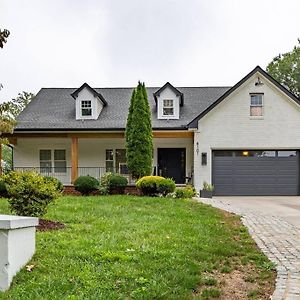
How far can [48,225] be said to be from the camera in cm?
777

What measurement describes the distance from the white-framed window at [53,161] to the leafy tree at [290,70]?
76.4 ft

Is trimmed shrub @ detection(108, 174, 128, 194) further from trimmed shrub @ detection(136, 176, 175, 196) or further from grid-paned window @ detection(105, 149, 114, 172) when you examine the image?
grid-paned window @ detection(105, 149, 114, 172)

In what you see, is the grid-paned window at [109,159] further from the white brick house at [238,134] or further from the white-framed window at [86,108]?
the white-framed window at [86,108]

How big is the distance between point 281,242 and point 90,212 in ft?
15.9

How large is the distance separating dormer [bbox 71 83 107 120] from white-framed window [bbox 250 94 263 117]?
8083 millimetres

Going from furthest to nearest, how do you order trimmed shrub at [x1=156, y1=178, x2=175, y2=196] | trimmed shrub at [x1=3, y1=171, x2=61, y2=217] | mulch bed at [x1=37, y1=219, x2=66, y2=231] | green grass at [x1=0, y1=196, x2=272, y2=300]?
trimmed shrub at [x1=156, y1=178, x2=175, y2=196], trimmed shrub at [x1=3, y1=171, x2=61, y2=217], mulch bed at [x1=37, y1=219, x2=66, y2=231], green grass at [x1=0, y1=196, x2=272, y2=300]

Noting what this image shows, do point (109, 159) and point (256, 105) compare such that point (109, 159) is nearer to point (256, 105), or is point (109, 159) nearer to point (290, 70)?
point (256, 105)

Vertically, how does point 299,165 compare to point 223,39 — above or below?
below

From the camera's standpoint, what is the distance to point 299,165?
1959 cm

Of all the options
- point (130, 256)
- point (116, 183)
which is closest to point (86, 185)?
point (116, 183)

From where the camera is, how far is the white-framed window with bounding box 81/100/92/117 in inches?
834

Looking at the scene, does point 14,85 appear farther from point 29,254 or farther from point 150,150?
point 29,254

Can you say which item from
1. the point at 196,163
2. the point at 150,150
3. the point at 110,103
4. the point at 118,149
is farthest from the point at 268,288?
the point at 110,103

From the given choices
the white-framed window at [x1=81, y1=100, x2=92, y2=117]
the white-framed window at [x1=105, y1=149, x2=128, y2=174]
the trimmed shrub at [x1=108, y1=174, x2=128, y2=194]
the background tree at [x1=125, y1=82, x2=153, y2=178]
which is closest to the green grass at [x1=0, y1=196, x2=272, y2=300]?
the trimmed shrub at [x1=108, y1=174, x2=128, y2=194]
